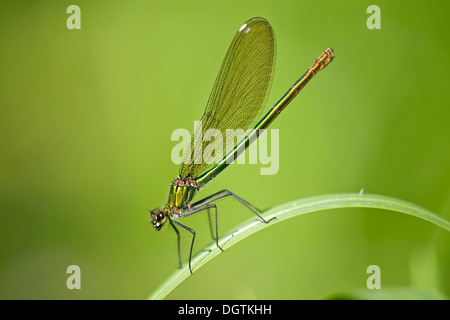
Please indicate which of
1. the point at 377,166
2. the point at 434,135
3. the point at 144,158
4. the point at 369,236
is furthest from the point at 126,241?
the point at 434,135

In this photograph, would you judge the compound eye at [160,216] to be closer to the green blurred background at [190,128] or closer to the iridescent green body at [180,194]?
the iridescent green body at [180,194]

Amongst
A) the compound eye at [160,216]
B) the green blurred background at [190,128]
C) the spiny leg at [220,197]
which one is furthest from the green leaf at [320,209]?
the green blurred background at [190,128]

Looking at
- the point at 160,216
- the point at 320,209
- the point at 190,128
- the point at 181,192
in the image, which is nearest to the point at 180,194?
the point at 181,192

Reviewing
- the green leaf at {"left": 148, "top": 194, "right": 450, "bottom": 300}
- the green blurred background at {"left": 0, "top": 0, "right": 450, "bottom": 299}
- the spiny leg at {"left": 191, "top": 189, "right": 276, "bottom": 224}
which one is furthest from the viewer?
the green blurred background at {"left": 0, "top": 0, "right": 450, "bottom": 299}

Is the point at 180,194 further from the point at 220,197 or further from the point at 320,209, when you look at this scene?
the point at 320,209

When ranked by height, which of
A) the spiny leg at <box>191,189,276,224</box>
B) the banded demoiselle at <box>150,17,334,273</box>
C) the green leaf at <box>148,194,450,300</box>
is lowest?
the green leaf at <box>148,194,450,300</box>

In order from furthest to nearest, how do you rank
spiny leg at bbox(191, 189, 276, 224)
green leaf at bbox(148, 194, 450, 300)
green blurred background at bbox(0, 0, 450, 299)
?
green blurred background at bbox(0, 0, 450, 299)
spiny leg at bbox(191, 189, 276, 224)
green leaf at bbox(148, 194, 450, 300)

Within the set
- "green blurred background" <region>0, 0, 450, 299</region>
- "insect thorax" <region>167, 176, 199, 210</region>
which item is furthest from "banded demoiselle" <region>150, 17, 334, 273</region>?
"green blurred background" <region>0, 0, 450, 299</region>

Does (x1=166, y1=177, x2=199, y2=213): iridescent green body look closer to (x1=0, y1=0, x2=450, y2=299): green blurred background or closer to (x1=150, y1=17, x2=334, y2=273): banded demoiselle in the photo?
(x1=150, y1=17, x2=334, y2=273): banded demoiselle
